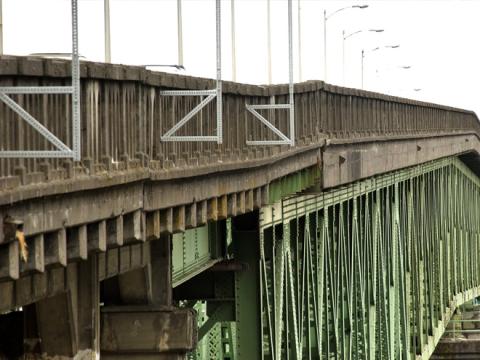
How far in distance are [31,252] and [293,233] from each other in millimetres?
14815

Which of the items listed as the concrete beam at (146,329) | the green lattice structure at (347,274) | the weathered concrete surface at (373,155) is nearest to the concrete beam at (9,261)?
the concrete beam at (146,329)

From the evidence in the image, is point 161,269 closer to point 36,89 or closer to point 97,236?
point 97,236

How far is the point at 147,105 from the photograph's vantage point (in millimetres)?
14016

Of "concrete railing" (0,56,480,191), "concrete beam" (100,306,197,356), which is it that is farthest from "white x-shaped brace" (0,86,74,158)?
"concrete beam" (100,306,197,356)

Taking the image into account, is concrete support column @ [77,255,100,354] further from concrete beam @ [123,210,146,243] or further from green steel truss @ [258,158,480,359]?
green steel truss @ [258,158,480,359]

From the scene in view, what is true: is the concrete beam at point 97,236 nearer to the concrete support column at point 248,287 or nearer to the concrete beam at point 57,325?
the concrete beam at point 57,325

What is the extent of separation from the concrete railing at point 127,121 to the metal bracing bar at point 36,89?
0.15m

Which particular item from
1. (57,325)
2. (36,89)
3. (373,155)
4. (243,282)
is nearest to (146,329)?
(57,325)

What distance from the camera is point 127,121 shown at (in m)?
13.3

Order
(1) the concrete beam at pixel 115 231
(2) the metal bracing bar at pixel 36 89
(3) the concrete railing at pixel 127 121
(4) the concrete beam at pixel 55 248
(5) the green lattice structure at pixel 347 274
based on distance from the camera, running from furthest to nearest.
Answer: (5) the green lattice structure at pixel 347 274 < (1) the concrete beam at pixel 115 231 < (3) the concrete railing at pixel 127 121 < (4) the concrete beam at pixel 55 248 < (2) the metal bracing bar at pixel 36 89

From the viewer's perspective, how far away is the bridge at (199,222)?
36.2 ft

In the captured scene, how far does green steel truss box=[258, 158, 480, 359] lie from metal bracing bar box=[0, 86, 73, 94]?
10729 millimetres

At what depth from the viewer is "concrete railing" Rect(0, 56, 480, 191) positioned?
35.5ft

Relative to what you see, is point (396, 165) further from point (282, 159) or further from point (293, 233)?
point (282, 159)
